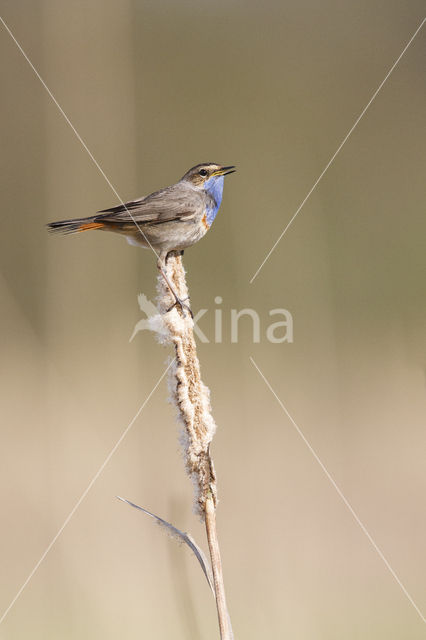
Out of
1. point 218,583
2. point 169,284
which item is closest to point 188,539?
point 218,583

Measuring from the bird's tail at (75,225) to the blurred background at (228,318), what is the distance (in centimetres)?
90

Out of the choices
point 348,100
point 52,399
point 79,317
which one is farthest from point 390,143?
point 52,399

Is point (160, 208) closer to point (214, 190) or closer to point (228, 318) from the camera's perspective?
point (214, 190)

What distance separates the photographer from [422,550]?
2.38 meters

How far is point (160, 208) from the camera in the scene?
188 cm

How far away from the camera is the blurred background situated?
2225mm

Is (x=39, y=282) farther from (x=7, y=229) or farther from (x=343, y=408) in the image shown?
(x=343, y=408)

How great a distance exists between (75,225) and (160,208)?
1.10 ft

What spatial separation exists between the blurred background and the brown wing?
81 cm

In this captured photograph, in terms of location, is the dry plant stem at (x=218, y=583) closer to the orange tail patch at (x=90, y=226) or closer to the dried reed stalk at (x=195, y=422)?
the dried reed stalk at (x=195, y=422)

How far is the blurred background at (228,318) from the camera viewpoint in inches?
87.6

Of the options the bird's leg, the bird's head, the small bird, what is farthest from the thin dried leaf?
the bird's head

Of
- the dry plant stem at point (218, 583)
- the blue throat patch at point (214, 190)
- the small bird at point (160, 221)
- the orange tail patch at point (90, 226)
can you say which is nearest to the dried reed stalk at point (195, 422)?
the dry plant stem at point (218, 583)

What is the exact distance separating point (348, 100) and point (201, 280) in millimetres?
1586
